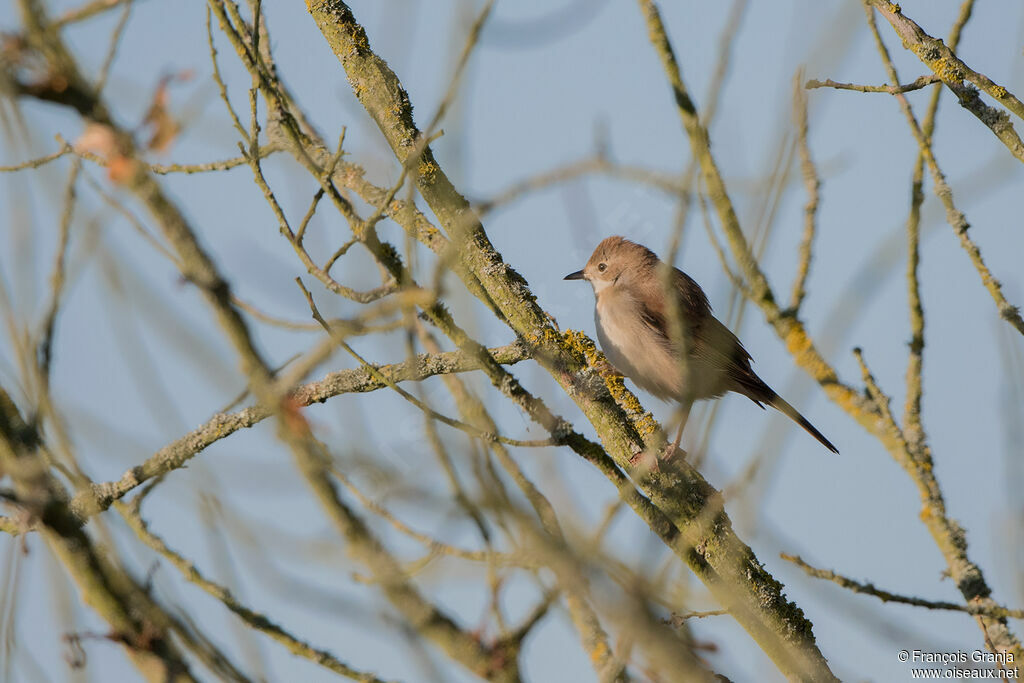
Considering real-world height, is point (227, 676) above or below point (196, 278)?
below

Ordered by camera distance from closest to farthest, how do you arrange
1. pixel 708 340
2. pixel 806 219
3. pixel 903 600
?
pixel 903 600 → pixel 806 219 → pixel 708 340

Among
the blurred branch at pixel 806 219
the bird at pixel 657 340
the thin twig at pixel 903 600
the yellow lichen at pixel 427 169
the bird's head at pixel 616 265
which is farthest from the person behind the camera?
the bird's head at pixel 616 265

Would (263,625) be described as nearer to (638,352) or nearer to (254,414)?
(254,414)

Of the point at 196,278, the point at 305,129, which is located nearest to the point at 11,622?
the point at 196,278

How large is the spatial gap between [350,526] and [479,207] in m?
0.95

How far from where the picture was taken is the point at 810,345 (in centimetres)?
502

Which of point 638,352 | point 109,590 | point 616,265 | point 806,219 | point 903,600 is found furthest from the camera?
point 616,265

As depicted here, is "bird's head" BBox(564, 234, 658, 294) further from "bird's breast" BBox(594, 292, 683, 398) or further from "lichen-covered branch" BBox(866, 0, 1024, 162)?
"lichen-covered branch" BBox(866, 0, 1024, 162)

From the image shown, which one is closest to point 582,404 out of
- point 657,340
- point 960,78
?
point 960,78

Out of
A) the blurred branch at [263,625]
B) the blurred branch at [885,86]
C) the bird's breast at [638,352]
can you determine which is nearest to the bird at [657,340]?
the bird's breast at [638,352]

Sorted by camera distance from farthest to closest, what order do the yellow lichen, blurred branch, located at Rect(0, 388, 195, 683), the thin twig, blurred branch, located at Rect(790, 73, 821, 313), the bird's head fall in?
the bird's head < blurred branch, located at Rect(790, 73, 821, 313) < the yellow lichen < the thin twig < blurred branch, located at Rect(0, 388, 195, 683)

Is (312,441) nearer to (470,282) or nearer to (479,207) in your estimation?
(479,207)

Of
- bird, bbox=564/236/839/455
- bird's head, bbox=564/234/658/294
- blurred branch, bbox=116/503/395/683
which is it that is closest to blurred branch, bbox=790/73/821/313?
bird, bbox=564/236/839/455

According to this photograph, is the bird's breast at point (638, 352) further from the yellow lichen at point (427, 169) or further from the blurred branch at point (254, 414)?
the blurred branch at point (254, 414)
